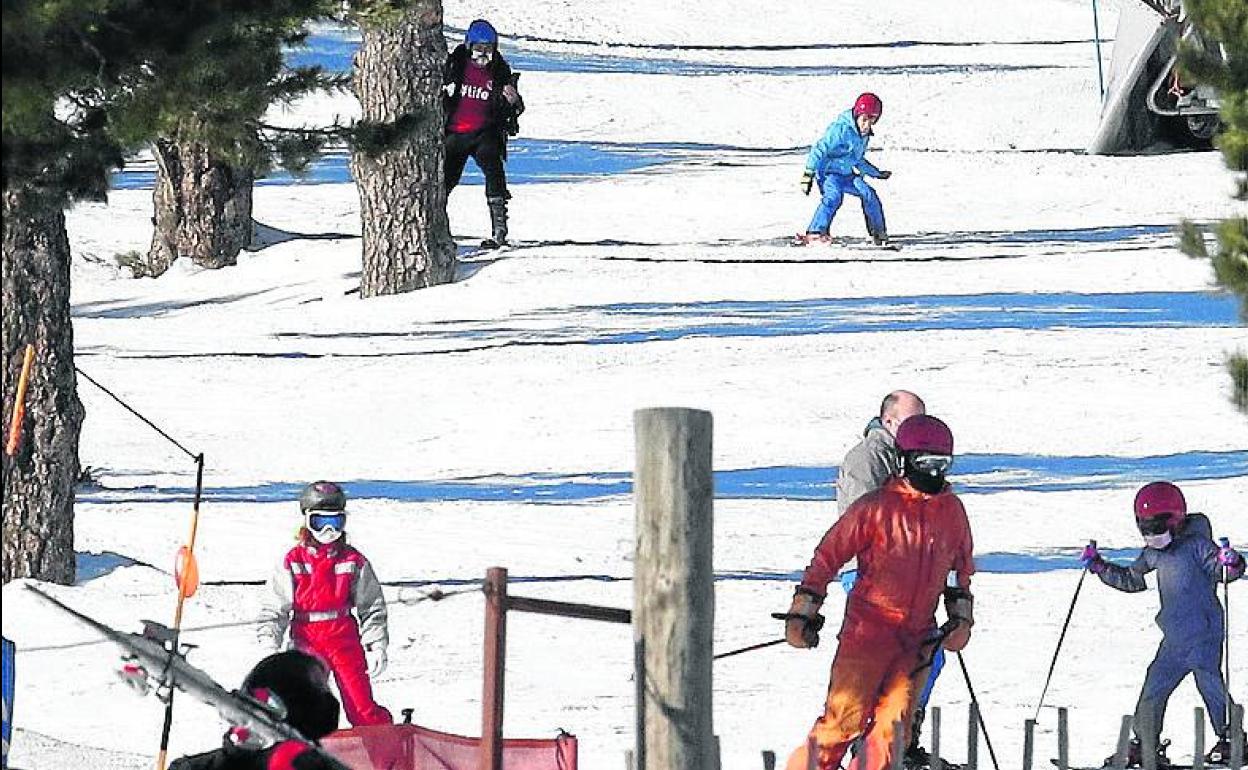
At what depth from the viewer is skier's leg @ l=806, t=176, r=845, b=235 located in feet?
68.7

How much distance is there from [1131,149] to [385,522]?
15.4 meters

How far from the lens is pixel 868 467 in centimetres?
930

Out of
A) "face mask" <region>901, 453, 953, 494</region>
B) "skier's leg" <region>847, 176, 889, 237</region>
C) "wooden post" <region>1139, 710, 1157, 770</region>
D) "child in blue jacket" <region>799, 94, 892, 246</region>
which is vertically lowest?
"wooden post" <region>1139, 710, 1157, 770</region>

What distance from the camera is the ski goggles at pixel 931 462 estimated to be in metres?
8.51

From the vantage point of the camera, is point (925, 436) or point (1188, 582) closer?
point (925, 436)

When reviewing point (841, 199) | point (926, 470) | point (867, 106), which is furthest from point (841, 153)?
point (926, 470)

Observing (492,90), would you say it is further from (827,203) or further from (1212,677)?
(1212,677)

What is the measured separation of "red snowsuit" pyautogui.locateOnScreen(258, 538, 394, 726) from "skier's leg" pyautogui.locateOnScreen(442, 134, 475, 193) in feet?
38.5

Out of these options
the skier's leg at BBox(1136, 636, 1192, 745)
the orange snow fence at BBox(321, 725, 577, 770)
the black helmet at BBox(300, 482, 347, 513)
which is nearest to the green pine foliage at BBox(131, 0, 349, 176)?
the black helmet at BBox(300, 482, 347, 513)

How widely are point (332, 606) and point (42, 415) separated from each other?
3076mm

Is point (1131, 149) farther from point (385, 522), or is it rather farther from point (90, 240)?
point (385, 522)

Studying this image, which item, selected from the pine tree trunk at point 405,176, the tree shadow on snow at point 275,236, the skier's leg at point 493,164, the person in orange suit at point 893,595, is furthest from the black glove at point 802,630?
the tree shadow on snow at point 275,236

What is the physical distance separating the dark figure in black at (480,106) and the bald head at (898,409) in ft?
37.2

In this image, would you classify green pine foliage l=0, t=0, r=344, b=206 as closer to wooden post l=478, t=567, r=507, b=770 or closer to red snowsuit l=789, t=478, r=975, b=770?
wooden post l=478, t=567, r=507, b=770
